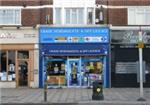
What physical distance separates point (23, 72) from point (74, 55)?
4.42 meters

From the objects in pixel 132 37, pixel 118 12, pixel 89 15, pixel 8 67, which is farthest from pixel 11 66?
pixel 132 37

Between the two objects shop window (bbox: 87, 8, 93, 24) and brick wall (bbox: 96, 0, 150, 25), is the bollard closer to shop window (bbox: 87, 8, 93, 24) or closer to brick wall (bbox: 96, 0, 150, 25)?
shop window (bbox: 87, 8, 93, 24)

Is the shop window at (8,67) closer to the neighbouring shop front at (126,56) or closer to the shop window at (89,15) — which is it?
the shop window at (89,15)

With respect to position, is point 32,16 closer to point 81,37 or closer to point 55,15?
point 55,15

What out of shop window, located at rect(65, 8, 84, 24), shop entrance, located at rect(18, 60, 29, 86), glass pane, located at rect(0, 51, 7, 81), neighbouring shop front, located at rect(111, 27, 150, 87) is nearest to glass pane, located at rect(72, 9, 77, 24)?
shop window, located at rect(65, 8, 84, 24)

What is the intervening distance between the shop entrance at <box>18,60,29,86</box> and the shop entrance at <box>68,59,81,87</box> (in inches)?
138

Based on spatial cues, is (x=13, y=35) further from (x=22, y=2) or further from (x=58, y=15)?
(x=58, y=15)

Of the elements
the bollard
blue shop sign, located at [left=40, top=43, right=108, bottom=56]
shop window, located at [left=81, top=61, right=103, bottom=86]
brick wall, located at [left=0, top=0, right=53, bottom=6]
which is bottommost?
the bollard

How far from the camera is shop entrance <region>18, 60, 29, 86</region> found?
38.2 metres

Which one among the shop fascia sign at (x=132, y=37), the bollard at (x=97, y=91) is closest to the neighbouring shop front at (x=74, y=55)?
the shop fascia sign at (x=132, y=37)

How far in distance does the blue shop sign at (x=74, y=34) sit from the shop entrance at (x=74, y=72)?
1.79 m

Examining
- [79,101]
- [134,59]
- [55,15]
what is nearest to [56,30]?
[55,15]

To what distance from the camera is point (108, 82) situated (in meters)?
37.8

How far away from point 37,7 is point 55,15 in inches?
67.6
